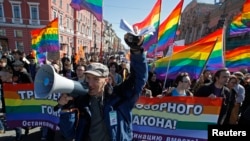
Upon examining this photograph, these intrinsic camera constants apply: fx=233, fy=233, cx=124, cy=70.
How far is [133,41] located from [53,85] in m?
0.71

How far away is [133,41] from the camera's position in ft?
6.20

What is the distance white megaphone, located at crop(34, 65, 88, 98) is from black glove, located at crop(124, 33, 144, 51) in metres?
0.52

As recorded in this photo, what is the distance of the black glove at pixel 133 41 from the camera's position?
6.13 ft

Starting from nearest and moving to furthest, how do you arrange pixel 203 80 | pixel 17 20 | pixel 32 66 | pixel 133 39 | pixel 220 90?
pixel 133 39
pixel 220 90
pixel 203 80
pixel 32 66
pixel 17 20

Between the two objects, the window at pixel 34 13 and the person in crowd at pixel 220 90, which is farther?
the window at pixel 34 13

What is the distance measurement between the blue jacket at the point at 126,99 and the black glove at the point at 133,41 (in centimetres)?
8

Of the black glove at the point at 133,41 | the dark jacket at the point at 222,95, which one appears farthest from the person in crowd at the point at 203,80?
the black glove at the point at 133,41

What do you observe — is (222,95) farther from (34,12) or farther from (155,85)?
(34,12)

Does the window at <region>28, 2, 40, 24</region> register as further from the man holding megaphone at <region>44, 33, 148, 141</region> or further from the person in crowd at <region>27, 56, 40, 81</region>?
the man holding megaphone at <region>44, 33, 148, 141</region>

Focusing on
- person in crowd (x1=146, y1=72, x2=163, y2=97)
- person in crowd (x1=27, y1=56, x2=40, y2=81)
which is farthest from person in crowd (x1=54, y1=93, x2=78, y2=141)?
person in crowd (x1=27, y1=56, x2=40, y2=81)

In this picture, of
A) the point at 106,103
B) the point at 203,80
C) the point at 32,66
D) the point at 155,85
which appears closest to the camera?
the point at 106,103

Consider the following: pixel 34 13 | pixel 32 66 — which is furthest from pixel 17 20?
pixel 32 66

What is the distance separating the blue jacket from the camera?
6.61 feet

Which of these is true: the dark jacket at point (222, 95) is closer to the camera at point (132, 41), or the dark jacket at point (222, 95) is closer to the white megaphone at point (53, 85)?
the camera at point (132, 41)
